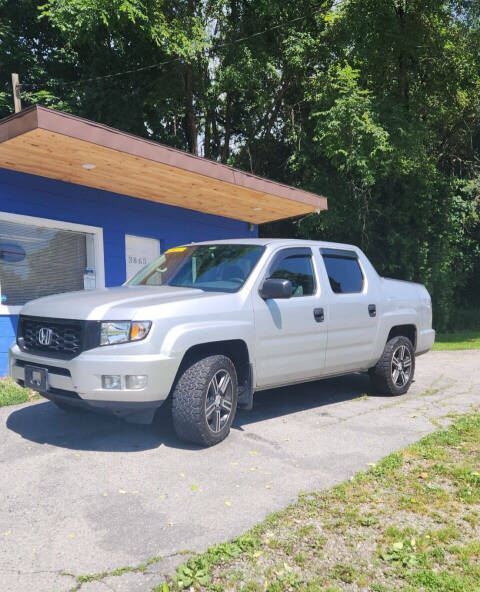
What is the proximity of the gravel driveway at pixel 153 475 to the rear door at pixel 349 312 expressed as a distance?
643 millimetres

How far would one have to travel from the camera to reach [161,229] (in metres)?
11.0

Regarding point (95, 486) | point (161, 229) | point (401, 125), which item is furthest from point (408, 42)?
point (95, 486)

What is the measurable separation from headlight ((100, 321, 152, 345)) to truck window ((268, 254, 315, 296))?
165cm

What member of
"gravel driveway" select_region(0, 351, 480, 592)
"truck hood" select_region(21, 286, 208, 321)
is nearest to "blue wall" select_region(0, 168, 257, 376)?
"gravel driveway" select_region(0, 351, 480, 592)

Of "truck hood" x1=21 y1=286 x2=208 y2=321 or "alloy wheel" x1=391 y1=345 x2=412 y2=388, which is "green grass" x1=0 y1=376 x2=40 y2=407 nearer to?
"truck hood" x1=21 y1=286 x2=208 y2=321

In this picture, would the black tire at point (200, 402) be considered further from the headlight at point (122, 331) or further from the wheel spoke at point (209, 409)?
the headlight at point (122, 331)

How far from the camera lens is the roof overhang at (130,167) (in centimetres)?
656

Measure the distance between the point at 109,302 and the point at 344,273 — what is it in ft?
9.91

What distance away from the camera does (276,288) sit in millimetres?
4887

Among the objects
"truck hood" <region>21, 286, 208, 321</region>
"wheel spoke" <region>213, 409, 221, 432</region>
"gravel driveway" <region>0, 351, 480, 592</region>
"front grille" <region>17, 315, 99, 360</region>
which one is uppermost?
"truck hood" <region>21, 286, 208, 321</region>

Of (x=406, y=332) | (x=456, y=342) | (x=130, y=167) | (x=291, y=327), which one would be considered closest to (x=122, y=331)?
(x=291, y=327)

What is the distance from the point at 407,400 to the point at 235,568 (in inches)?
175

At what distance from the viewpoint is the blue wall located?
27.3 ft

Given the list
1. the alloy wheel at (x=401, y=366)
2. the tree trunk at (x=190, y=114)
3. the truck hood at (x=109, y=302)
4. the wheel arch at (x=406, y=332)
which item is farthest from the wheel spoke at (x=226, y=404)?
the tree trunk at (x=190, y=114)
